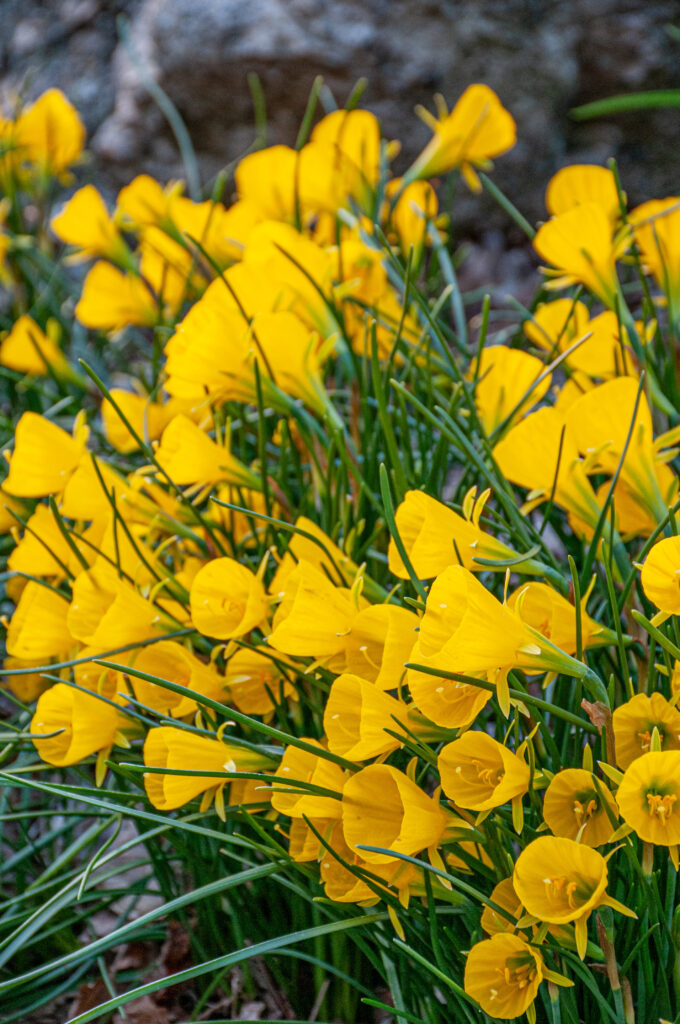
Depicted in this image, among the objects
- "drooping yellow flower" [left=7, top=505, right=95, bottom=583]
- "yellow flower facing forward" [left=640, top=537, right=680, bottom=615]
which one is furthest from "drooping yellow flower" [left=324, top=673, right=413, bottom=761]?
"drooping yellow flower" [left=7, top=505, right=95, bottom=583]

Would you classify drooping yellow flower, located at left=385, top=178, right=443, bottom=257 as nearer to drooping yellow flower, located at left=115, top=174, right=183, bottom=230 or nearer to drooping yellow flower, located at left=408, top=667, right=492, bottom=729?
drooping yellow flower, located at left=115, top=174, right=183, bottom=230

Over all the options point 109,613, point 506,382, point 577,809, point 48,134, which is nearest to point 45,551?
point 109,613

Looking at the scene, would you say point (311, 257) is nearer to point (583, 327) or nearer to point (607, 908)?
point (583, 327)

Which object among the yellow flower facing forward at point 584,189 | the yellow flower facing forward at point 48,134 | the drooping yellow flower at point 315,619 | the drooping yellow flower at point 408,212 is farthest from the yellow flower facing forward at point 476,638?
the yellow flower facing forward at point 48,134

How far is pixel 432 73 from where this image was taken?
2.06 metres

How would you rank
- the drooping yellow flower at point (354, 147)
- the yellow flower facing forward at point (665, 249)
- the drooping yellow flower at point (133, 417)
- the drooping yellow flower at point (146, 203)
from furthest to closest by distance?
the drooping yellow flower at point (146, 203), the drooping yellow flower at point (354, 147), the drooping yellow flower at point (133, 417), the yellow flower facing forward at point (665, 249)

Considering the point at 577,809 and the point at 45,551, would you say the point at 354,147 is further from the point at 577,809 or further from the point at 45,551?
the point at 577,809

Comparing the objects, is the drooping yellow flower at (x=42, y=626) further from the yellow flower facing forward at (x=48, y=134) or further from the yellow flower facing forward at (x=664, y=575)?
the yellow flower facing forward at (x=48, y=134)

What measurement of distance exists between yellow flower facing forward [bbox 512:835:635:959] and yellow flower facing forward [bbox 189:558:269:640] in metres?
0.32

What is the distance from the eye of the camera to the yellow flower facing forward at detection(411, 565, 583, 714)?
569 millimetres

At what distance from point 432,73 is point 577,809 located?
6.26 ft

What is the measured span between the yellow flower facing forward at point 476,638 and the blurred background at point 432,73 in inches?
70.2

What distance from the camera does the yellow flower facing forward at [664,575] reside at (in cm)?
58

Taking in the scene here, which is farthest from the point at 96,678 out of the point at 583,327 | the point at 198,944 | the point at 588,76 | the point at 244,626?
the point at 588,76
